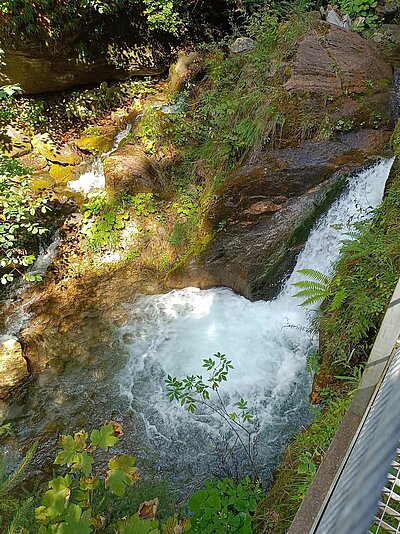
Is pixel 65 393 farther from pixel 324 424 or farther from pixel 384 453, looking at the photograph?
pixel 384 453

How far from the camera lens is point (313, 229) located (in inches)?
190

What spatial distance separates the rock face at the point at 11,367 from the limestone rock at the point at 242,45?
21.3 feet

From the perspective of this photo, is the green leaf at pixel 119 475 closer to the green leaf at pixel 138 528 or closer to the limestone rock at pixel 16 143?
the green leaf at pixel 138 528

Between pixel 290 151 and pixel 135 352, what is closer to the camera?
pixel 135 352

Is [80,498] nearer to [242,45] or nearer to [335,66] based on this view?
[335,66]

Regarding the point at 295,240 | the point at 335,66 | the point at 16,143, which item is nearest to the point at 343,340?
the point at 295,240

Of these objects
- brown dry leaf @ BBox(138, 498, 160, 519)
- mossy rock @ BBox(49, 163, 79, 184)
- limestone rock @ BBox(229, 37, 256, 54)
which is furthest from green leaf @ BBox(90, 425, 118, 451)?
limestone rock @ BBox(229, 37, 256, 54)

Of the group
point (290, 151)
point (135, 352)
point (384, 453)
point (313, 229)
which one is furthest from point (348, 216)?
point (384, 453)

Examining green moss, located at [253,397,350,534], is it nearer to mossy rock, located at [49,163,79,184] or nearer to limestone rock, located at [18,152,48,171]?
mossy rock, located at [49,163,79,184]

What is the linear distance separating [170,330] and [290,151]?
2.91 m

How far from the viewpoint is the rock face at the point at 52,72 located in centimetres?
706

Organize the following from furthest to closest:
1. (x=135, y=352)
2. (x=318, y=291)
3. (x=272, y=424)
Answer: (x=135, y=352), (x=272, y=424), (x=318, y=291)

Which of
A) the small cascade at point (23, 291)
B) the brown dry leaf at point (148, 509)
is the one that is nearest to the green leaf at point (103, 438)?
the brown dry leaf at point (148, 509)

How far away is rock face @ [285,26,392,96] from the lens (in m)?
5.48
